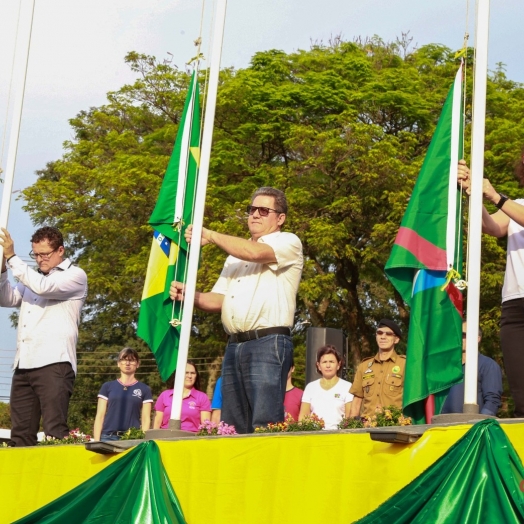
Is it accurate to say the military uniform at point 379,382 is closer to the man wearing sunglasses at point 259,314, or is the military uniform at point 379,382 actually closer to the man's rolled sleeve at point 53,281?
the man wearing sunglasses at point 259,314

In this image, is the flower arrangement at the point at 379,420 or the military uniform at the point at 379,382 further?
the military uniform at the point at 379,382

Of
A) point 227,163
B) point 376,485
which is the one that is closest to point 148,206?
point 227,163

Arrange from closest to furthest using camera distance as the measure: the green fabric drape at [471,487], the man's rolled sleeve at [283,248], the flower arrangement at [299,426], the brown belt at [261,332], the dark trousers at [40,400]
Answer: the green fabric drape at [471,487] → the flower arrangement at [299,426] → the brown belt at [261,332] → the man's rolled sleeve at [283,248] → the dark trousers at [40,400]

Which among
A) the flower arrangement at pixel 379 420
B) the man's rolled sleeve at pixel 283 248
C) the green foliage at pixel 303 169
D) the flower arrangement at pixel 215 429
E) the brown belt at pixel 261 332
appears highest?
the green foliage at pixel 303 169

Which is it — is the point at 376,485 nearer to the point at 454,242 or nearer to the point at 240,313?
the point at 454,242

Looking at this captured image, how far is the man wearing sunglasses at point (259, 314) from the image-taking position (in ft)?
17.4

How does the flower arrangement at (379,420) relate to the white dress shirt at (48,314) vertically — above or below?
below

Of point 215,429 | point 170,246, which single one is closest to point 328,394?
point 170,246

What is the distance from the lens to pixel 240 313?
215 inches

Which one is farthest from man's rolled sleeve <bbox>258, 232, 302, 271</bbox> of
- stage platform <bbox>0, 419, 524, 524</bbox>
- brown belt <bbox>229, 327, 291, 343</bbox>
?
stage platform <bbox>0, 419, 524, 524</bbox>

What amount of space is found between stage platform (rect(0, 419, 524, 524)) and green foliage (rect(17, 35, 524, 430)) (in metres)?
14.9

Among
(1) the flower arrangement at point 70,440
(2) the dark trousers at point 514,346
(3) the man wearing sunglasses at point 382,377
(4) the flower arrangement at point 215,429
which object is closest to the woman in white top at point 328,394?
(3) the man wearing sunglasses at point 382,377

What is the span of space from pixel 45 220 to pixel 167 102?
4.10 m

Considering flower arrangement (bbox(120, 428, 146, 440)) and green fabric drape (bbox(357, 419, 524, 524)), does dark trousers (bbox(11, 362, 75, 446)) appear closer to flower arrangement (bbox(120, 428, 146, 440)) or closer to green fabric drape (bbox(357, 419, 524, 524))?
flower arrangement (bbox(120, 428, 146, 440))
